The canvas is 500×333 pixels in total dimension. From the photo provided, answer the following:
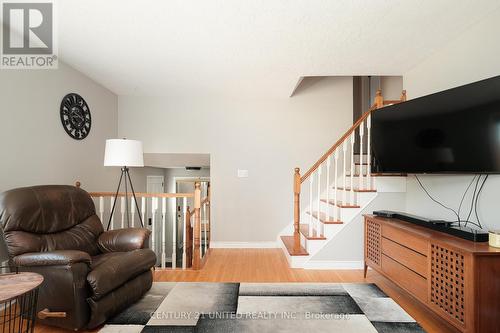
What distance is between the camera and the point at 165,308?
7.72 feet

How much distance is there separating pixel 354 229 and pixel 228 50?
101 inches

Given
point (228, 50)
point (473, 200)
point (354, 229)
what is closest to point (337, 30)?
point (228, 50)

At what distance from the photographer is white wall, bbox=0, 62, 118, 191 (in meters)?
2.50

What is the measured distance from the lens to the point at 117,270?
2.13 metres

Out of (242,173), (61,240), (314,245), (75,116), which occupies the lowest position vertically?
(314,245)

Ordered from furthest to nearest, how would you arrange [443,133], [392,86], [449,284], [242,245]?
[392,86] < [242,245] < [443,133] < [449,284]

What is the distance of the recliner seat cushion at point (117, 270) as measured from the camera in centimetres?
197

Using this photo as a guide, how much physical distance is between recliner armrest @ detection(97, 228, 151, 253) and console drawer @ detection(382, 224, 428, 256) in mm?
2397

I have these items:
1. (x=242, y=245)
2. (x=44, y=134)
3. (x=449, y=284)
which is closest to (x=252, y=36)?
(x=44, y=134)

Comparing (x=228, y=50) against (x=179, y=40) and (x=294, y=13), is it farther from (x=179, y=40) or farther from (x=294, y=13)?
(x=294, y=13)

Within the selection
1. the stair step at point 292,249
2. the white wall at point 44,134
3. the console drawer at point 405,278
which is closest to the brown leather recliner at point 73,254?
the white wall at point 44,134

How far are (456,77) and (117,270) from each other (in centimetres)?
354

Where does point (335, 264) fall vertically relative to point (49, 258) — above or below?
below

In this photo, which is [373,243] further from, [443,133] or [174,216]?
[174,216]
